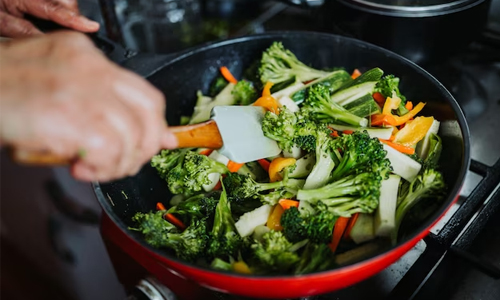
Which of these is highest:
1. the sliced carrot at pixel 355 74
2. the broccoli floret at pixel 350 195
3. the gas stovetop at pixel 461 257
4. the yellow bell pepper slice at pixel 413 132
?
the sliced carrot at pixel 355 74

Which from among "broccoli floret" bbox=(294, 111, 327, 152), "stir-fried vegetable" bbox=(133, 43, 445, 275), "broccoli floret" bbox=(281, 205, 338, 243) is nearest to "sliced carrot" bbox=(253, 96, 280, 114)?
"stir-fried vegetable" bbox=(133, 43, 445, 275)

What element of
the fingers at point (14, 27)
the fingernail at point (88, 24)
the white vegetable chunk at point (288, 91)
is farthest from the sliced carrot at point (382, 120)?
the fingers at point (14, 27)

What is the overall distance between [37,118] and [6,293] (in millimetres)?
1473

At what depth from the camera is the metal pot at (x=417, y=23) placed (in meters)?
1.42

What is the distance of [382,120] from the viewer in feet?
3.99

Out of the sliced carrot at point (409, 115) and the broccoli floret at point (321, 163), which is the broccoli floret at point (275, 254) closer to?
the broccoli floret at point (321, 163)

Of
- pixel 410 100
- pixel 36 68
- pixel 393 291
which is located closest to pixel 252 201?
pixel 393 291

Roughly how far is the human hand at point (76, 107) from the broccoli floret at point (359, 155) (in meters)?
0.50

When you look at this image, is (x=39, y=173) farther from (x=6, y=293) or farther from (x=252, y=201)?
(x=252, y=201)

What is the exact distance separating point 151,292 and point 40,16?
96 centimetres

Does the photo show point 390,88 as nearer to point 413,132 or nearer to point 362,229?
point 413,132

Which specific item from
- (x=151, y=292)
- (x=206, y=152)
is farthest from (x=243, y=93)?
(x=151, y=292)

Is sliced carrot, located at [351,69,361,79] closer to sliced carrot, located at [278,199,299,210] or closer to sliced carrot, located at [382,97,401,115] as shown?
sliced carrot, located at [382,97,401,115]

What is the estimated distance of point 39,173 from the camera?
209cm
